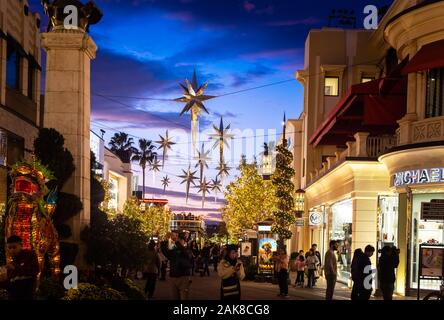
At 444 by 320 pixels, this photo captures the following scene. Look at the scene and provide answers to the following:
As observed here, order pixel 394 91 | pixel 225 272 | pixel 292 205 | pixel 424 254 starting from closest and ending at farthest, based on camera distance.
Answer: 1. pixel 225 272
2. pixel 424 254
3. pixel 394 91
4. pixel 292 205

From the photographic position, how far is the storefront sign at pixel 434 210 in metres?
18.1

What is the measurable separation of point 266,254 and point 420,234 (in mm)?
10356

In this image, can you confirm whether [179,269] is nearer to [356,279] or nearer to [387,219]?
[356,279]

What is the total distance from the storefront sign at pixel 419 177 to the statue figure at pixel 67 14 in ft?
36.4

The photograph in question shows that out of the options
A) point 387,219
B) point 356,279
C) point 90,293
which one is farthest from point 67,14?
point 387,219

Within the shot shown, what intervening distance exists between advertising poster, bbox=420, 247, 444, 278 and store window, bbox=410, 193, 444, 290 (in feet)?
19.1

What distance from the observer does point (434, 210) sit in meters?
18.2

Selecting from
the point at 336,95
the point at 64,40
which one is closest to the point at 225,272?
the point at 64,40

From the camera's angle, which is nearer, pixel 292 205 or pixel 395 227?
pixel 395 227

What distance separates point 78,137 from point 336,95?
92.6ft

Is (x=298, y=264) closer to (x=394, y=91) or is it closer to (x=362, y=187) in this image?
(x=362, y=187)

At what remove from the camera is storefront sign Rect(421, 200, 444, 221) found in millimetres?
18094
